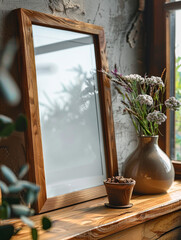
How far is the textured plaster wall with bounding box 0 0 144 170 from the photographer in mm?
1322

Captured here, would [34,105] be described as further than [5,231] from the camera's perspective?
Yes

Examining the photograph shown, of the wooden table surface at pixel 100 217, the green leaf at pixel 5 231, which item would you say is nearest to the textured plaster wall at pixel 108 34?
the wooden table surface at pixel 100 217

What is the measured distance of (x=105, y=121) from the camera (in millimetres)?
1648

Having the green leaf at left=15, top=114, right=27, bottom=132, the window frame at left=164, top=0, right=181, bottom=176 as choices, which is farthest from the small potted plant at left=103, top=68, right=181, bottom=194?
the green leaf at left=15, top=114, right=27, bottom=132

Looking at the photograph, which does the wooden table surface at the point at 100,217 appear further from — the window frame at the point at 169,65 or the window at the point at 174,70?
the window at the point at 174,70

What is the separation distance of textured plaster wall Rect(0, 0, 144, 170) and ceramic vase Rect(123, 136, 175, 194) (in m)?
0.21

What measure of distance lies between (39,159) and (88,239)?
39 cm

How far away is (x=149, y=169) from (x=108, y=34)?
2.54ft

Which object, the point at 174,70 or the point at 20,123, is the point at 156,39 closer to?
the point at 174,70

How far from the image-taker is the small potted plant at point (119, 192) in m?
1.38

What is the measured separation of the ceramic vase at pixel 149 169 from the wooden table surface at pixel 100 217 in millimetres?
48

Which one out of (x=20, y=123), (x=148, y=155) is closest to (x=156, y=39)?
(x=148, y=155)

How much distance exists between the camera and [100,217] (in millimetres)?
1274

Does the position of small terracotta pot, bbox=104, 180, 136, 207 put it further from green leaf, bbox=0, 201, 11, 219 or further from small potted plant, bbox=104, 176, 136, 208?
green leaf, bbox=0, 201, 11, 219
